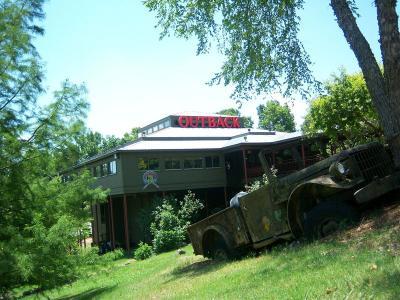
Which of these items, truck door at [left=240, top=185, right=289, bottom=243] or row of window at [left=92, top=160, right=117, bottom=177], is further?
row of window at [left=92, top=160, right=117, bottom=177]

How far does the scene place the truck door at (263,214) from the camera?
374 inches

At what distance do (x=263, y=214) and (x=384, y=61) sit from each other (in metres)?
3.62

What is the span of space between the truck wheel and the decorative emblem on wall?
20.7 metres

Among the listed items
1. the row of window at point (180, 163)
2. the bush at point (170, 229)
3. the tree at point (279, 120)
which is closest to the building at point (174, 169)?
the row of window at point (180, 163)

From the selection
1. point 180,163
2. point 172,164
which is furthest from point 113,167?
point 180,163

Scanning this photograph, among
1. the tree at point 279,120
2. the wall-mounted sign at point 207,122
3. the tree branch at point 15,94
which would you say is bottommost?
the tree branch at point 15,94

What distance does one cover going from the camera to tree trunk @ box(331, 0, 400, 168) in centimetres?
880

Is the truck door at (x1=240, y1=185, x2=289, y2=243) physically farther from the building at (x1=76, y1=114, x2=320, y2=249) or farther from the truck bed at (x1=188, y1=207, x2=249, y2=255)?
the building at (x1=76, y1=114, x2=320, y2=249)

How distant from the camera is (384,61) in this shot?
8.92 m

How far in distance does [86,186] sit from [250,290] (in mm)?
8008

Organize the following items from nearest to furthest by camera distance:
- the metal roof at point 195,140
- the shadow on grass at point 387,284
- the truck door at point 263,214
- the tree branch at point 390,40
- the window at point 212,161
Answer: the shadow on grass at point 387,284, the tree branch at point 390,40, the truck door at point 263,214, the metal roof at point 195,140, the window at point 212,161

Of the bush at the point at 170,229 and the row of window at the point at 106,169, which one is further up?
the row of window at the point at 106,169

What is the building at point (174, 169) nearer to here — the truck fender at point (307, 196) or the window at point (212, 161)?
Answer: the window at point (212, 161)

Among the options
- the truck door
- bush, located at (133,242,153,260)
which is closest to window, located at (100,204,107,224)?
bush, located at (133,242,153,260)
